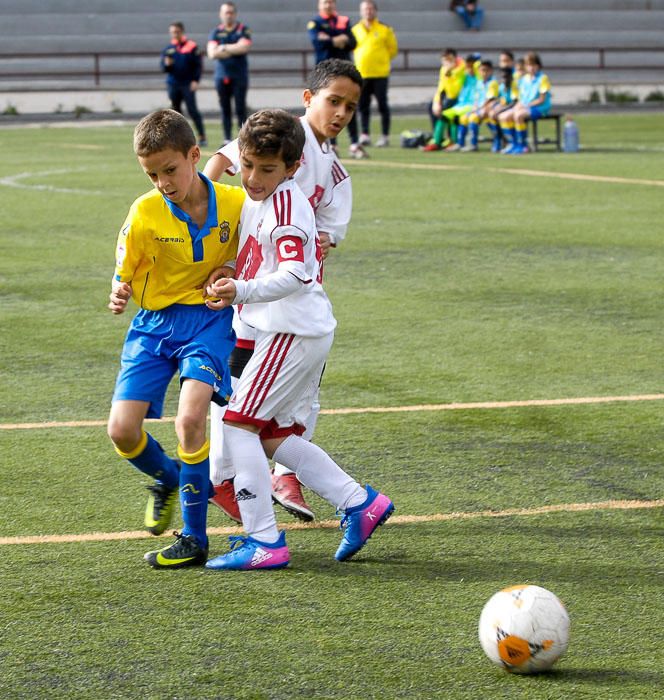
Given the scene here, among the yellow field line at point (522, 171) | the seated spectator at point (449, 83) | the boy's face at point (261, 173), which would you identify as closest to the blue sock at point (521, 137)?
the seated spectator at point (449, 83)

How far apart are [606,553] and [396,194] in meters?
10.6

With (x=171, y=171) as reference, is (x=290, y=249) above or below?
below

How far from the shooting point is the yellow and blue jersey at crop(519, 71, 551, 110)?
20781 mm

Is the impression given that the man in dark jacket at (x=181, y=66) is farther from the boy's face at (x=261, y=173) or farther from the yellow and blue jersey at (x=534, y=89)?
the boy's face at (x=261, y=173)

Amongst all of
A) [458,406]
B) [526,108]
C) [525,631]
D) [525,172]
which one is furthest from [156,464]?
[526,108]

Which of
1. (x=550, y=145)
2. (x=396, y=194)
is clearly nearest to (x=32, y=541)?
(x=396, y=194)

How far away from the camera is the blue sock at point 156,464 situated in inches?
183

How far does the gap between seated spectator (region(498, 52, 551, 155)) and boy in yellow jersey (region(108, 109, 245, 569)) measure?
53.6 ft

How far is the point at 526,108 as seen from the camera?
66.7 feet

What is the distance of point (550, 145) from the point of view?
22.4 m

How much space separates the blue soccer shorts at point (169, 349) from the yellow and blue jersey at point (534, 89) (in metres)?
16.9

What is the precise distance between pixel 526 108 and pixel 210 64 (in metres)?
17.1

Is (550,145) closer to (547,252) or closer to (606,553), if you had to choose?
(547,252)

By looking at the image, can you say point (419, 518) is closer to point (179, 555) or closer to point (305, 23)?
point (179, 555)
